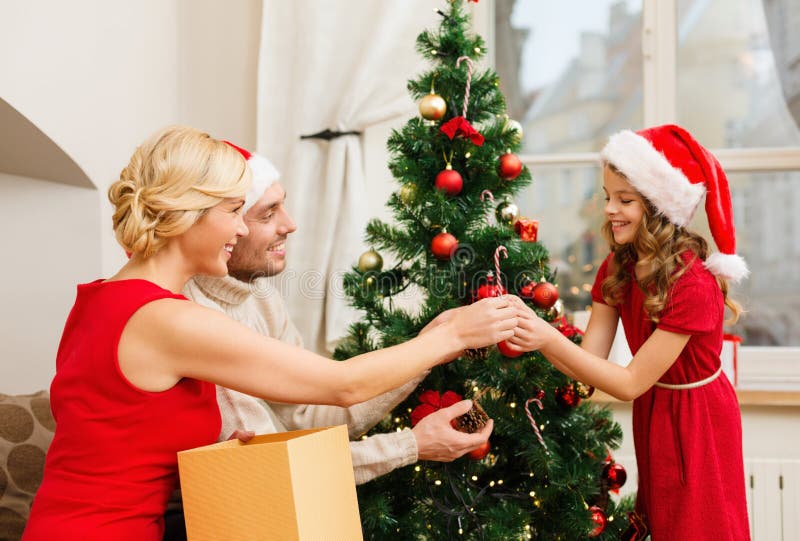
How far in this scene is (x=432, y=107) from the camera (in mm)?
1811

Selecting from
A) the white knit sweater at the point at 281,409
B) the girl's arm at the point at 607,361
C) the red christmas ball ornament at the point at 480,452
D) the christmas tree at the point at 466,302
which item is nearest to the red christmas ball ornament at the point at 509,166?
the christmas tree at the point at 466,302

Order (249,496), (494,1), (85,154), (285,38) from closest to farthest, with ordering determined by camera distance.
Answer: (249,496), (85,154), (285,38), (494,1)

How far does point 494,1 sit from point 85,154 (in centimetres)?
175

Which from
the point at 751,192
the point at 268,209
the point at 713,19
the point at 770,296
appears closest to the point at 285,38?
the point at 268,209

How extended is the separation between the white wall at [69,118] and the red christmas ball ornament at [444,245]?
1.22 meters

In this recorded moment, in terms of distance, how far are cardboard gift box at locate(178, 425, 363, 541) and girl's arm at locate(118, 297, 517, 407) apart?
0.13 metres

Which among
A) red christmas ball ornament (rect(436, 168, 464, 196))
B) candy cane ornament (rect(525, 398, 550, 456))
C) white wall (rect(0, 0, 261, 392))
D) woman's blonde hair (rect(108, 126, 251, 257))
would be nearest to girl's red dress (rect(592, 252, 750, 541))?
candy cane ornament (rect(525, 398, 550, 456))

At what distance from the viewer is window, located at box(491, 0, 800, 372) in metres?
3.01

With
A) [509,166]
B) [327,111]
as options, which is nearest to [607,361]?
[509,166]

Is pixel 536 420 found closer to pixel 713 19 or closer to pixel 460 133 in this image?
pixel 460 133

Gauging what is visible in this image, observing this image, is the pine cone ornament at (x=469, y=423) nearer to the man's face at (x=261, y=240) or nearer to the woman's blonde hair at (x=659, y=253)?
the woman's blonde hair at (x=659, y=253)

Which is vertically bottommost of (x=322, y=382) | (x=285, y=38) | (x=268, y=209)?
(x=322, y=382)

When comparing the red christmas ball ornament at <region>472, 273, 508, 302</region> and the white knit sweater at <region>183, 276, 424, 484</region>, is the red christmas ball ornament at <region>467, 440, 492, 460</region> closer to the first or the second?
the white knit sweater at <region>183, 276, 424, 484</region>

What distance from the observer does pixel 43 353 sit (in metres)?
2.54
